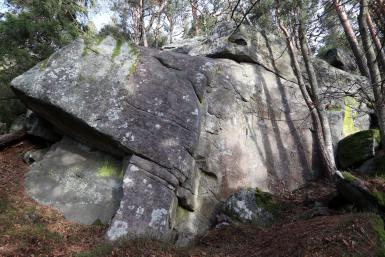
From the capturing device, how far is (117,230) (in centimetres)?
764

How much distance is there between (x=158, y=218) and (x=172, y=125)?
2528 mm

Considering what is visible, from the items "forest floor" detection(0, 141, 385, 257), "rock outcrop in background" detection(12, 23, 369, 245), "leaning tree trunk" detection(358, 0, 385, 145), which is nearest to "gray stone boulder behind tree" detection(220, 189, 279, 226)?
"forest floor" detection(0, 141, 385, 257)

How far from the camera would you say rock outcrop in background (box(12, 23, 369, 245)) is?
28.4 feet

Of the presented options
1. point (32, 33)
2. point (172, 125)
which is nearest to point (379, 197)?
point (172, 125)

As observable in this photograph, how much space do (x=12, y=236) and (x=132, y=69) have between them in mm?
5300

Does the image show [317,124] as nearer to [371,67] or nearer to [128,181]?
[371,67]

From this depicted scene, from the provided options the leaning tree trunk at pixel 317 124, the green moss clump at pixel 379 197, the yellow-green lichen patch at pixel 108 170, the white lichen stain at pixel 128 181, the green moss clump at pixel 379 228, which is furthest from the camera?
the leaning tree trunk at pixel 317 124

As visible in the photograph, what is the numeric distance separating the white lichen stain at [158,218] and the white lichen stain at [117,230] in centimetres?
57

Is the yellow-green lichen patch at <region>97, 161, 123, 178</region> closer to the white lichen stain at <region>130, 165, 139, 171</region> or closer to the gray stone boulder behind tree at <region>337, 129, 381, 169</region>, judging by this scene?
the white lichen stain at <region>130, 165, 139, 171</region>

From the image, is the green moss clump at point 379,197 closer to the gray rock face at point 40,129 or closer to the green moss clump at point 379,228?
the green moss clump at point 379,228

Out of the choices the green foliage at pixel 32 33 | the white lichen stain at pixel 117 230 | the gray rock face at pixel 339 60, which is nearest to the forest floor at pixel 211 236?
the white lichen stain at pixel 117 230

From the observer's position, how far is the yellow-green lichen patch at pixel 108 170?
9219mm

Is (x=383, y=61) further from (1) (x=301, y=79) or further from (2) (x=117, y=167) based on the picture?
(2) (x=117, y=167)

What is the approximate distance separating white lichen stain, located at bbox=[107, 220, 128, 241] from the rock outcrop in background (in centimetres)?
2
